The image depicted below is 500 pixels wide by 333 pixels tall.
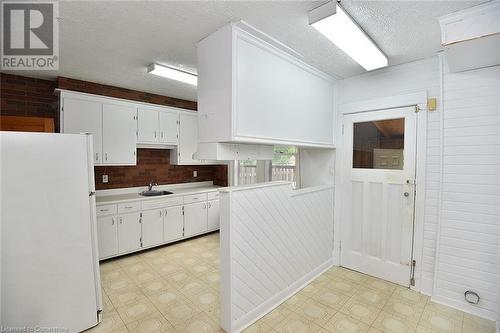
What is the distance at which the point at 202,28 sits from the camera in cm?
195

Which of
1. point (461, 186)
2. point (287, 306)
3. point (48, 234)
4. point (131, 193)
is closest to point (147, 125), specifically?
point (131, 193)

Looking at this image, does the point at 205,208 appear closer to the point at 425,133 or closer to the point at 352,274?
the point at 352,274

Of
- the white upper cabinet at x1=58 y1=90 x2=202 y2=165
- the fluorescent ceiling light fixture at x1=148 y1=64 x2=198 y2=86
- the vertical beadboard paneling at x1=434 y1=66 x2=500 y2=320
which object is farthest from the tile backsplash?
the vertical beadboard paneling at x1=434 y1=66 x2=500 y2=320

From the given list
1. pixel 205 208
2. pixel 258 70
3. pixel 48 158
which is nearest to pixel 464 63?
pixel 258 70

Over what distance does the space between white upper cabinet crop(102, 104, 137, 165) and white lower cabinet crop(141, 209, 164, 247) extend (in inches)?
34.0

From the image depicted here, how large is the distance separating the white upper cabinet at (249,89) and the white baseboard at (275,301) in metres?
1.55

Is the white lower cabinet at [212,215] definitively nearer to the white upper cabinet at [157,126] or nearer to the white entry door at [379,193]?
the white upper cabinet at [157,126]

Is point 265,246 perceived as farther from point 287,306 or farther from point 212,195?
point 212,195

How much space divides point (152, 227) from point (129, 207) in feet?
1.61

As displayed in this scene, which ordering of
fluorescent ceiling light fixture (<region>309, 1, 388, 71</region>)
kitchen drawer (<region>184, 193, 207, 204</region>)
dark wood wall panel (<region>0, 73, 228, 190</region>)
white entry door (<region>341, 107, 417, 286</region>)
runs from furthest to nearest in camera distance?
1. kitchen drawer (<region>184, 193, 207, 204</region>)
2. dark wood wall panel (<region>0, 73, 228, 190</region>)
3. white entry door (<region>341, 107, 417, 286</region>)
4. fluorescent ceiling light fixture (<region>309, 1, 388, 71</region>)

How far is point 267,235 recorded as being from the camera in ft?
7.61

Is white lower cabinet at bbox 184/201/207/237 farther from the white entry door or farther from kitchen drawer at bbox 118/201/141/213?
the white entry door

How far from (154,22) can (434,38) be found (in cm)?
242

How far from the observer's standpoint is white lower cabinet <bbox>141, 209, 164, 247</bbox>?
144 inches
